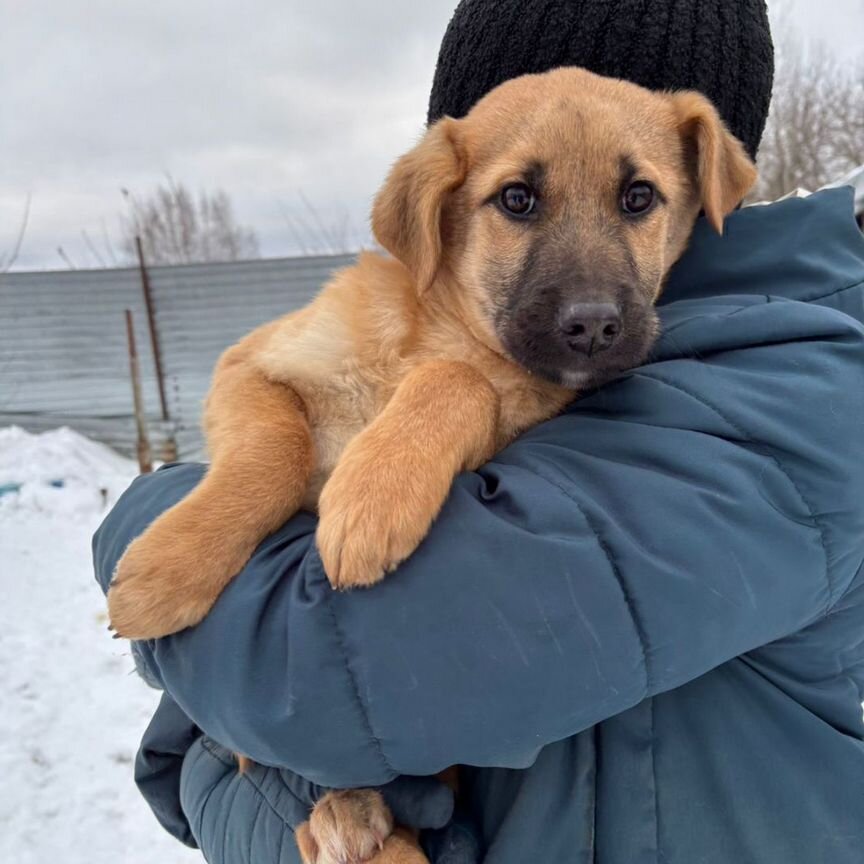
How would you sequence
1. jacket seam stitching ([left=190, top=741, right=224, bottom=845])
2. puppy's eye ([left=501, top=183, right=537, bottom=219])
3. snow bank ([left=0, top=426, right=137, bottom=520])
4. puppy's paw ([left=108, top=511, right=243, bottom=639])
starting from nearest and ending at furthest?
puppy's paw ([left=108, top=511, right=243, bottom=639])
jacket seam stitching ([left=190, top=741, right=224, bottom=845])
puppy's eye ([left=501, top=183, right=537, bottom=219])
snow bank ([left=0, top=426, right=137, bottom=520])

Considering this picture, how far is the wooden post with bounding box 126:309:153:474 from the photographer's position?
9.81m

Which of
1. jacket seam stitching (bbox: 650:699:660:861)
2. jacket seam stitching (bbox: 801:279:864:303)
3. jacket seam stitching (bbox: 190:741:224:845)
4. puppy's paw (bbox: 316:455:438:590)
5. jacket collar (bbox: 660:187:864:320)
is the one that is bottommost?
jacket seam stitching (bbox: 190:741:224:845)

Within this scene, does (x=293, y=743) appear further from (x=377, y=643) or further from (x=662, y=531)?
(x=662, y=531)

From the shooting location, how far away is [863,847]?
1.39 m

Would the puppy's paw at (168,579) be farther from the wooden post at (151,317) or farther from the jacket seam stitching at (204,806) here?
the wooden post at (151,317)

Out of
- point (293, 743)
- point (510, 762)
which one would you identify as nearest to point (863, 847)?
point (510, 762)

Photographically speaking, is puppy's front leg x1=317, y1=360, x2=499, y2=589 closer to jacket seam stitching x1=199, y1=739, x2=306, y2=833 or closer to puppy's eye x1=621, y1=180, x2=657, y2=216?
puppy's eye x1=621, y1=180, x2=657, y2=216

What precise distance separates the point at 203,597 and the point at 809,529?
1069 mm

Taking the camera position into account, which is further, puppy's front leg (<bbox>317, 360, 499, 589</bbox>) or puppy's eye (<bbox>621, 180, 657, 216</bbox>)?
puppy's eye (<bbox>621, 180, 657, 216</bbox>)

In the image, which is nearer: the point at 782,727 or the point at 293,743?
the point at 293,743

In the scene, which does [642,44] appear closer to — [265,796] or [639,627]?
Answer: [639,627]

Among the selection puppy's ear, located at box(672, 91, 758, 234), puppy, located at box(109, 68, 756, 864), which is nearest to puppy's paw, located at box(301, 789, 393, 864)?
puppy, located at box(109, 68, 756, 864)

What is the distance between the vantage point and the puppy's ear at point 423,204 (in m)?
2.08

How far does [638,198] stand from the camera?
2.05m
